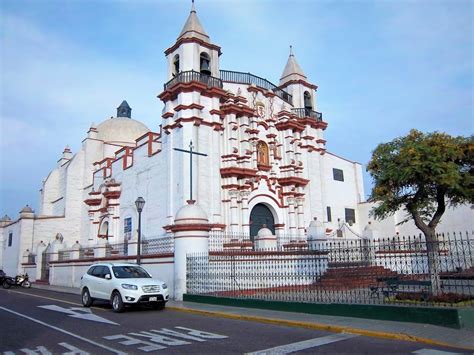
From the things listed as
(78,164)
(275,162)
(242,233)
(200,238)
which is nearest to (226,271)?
(200,238)

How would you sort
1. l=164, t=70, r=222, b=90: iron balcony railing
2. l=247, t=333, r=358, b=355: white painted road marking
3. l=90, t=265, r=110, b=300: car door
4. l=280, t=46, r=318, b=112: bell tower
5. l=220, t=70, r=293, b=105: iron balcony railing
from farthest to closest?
l=280, t=46, r=318, b=112: bell tower → l=220, t=70, r=293, b=105: iron balcony railing → l=164, t=70, r=222, b=90: iron balcony railing → l=90, t=265, r=110, b=300: car door → l=247, t=333, r=358, b=355: white painted road marking

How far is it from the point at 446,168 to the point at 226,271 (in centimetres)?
757

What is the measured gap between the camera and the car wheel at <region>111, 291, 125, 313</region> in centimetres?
1171

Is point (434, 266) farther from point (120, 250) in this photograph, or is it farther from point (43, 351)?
point (120, 250)

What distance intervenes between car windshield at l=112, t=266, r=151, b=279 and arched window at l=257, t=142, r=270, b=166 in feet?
45.2

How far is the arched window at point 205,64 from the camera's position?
24.2m

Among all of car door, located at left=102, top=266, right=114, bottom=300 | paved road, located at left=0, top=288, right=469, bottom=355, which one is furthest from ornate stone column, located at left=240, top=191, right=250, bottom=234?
paved road, located at left=0, top=288, right=469, bottom=355

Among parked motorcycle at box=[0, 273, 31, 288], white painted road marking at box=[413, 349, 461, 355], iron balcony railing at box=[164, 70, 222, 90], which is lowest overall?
white painted road marking at box=[413, 349, 461, 355]

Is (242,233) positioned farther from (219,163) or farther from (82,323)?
(82,323)

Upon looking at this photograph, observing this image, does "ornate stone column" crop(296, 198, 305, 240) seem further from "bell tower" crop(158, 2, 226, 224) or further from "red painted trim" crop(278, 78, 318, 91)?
"red painted trim" crop(278, 78, 318, 91)

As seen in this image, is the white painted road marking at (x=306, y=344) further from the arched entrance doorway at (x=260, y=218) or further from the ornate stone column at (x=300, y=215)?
the ornate stone column at (x=300, y=215)

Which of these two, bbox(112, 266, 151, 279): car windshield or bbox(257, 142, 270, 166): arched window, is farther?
bbox(257, 142, 270, 166): arched window

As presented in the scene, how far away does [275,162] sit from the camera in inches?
1045

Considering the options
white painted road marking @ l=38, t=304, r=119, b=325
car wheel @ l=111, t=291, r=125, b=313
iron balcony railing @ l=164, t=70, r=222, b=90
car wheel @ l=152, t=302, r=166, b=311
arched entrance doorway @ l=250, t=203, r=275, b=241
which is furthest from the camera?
arched entrance doorway @ l=250, t=203, r=275, b=241
